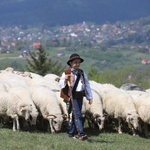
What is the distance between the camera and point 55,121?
13.9 metres

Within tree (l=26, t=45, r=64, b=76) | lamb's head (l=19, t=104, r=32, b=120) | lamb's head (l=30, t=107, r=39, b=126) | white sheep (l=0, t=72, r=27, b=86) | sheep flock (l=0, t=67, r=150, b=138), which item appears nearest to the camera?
lamb's head (l=19, t=104, r=32, b=120)

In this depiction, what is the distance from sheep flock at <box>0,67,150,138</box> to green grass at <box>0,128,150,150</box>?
2.13ft

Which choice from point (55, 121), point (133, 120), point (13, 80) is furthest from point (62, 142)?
point (13, 80)

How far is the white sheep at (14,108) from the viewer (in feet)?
44.6

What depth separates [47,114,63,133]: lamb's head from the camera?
1391 cm

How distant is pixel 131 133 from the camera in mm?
15234

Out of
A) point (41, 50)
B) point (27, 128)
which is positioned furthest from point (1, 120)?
point (41, 50)

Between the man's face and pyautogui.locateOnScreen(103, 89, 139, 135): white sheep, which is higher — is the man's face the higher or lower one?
the higher one

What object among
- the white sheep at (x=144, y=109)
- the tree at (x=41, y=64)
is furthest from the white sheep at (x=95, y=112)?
the tree at (x=41, y=64)

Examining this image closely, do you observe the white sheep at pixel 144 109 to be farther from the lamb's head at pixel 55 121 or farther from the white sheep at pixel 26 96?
the white sheep at pixel 26 96

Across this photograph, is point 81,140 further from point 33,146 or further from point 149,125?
point 149,125

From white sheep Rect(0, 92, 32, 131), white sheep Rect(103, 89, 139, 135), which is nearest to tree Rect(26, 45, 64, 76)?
white sheep Rect(103, 89, 139, 135)

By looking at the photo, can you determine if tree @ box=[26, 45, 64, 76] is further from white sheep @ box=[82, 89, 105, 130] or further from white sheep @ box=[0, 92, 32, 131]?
white sheep @ box=[0, 92, 32, 131]

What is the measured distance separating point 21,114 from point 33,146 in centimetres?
300
